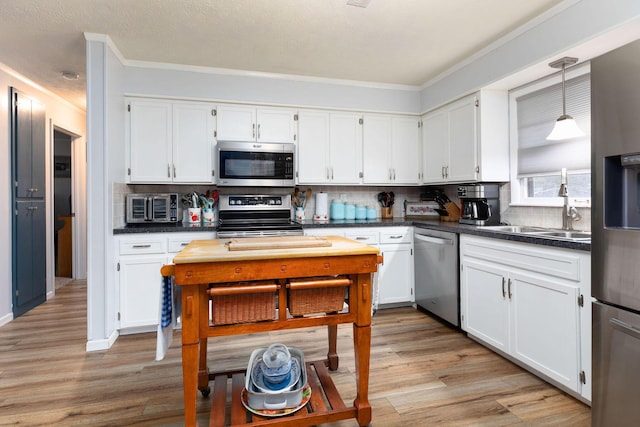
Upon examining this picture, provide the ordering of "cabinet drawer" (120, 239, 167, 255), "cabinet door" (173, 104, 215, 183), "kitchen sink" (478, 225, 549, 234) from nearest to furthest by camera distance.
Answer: "kitchen sink" (478, 225, 549, 234) → "cabinet drawer" (120, 239, 167, 255) → "cabinet door" (173, 104, 215, 183)

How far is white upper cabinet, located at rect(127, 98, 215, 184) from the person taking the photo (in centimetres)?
333

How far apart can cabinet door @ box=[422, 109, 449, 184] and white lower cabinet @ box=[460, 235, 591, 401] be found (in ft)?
3.77

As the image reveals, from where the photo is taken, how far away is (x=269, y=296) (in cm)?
166

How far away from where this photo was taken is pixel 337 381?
226 cm

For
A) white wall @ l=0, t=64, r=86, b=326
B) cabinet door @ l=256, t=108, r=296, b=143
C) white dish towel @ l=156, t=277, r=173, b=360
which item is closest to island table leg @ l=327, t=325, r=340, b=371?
white dish towel @ l=156, t=277, r=173, b=360

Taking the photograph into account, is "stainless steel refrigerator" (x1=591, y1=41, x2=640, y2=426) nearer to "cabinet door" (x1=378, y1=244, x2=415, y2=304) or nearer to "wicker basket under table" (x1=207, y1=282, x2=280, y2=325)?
"wicker basket under table" (x1=207, y1=282, x2=280, y2=325)

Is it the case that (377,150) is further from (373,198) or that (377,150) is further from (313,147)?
(313,147)

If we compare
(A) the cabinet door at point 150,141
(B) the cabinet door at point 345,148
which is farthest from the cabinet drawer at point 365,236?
(A) the cabinet door at point 150,141

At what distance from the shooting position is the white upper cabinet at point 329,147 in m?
3.78

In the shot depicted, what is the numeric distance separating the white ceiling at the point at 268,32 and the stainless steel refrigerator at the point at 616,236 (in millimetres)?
1276

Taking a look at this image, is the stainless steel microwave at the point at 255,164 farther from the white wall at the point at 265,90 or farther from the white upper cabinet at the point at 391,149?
the white upper cabinet at the point at 391,149

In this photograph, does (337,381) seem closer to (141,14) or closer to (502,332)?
(502,332)

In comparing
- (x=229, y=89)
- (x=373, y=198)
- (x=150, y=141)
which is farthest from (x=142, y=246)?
(x=373, y=198)

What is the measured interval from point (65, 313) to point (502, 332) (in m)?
4.09
